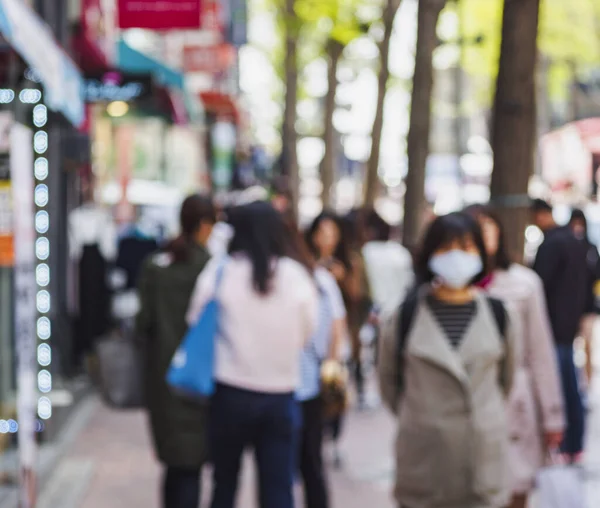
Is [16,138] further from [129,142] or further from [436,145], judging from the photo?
[436,145]

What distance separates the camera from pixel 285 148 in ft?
98.1

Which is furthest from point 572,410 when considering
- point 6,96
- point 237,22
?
point 237,22

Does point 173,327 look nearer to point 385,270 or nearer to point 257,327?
point 257,327

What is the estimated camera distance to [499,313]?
5203 mm

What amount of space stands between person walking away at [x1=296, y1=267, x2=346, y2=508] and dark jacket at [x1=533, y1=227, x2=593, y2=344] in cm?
326

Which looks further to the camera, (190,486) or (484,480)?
(190,486)

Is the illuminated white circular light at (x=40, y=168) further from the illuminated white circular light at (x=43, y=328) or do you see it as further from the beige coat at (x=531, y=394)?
the beige coat at (x=531, y=394)

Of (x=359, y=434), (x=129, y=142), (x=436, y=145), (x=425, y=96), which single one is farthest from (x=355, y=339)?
(x=436, y=145)

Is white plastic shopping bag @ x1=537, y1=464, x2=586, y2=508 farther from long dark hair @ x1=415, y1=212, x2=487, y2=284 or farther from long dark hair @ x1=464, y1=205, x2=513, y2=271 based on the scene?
long dark hair @ x1=464, y1=205, x2=513, y2=271

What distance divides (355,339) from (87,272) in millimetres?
4152

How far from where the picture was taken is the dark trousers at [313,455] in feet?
21.8

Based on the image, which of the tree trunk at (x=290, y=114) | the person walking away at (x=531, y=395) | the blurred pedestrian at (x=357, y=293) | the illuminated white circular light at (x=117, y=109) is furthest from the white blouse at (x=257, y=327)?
the tree trunk at (x=290, y=114)

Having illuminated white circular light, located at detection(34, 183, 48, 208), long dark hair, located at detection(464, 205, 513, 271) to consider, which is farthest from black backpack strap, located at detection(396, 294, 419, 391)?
illuminated white circular light, located at detection(34, 183, 48, 208)

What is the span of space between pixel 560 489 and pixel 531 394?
80 cm
